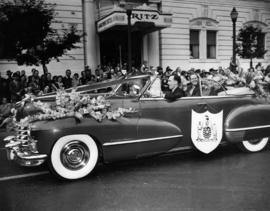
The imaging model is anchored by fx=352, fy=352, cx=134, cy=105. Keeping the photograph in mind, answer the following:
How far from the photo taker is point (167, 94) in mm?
5633

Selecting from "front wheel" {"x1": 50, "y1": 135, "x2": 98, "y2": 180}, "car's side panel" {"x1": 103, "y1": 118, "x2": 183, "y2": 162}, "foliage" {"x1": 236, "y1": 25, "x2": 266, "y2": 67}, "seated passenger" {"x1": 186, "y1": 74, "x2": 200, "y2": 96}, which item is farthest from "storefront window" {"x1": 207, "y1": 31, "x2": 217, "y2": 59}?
"front wheel" {"x1": 50, "y1": 135, "x2": 98, "y2": 180}

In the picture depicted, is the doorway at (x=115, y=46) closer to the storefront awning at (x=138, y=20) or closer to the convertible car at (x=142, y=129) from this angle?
the storefront awning at (x=138, y=20)

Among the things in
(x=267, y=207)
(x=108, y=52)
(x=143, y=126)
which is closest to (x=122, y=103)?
(x=143, y=126)

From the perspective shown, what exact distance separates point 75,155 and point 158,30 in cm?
1733

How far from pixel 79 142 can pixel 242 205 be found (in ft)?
7.70

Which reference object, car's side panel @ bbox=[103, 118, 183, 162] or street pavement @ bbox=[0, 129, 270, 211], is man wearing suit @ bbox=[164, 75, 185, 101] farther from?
street pavement @ bbox=[0, 129, 270, 211]

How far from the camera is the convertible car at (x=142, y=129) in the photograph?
4832mm

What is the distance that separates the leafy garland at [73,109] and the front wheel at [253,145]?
2527 millimetres

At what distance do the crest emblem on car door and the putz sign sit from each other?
12.3 meters

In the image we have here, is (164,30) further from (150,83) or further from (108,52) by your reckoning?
(150,83)

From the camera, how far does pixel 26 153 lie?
15.7ft

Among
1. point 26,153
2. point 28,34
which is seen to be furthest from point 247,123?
point 28,34

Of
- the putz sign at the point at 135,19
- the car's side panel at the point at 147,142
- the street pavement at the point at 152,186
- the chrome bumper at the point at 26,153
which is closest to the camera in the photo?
the street pavement at the point at 152,186

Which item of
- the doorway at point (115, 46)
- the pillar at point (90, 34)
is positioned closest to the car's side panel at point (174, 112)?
the pillar at point (90, 34)
